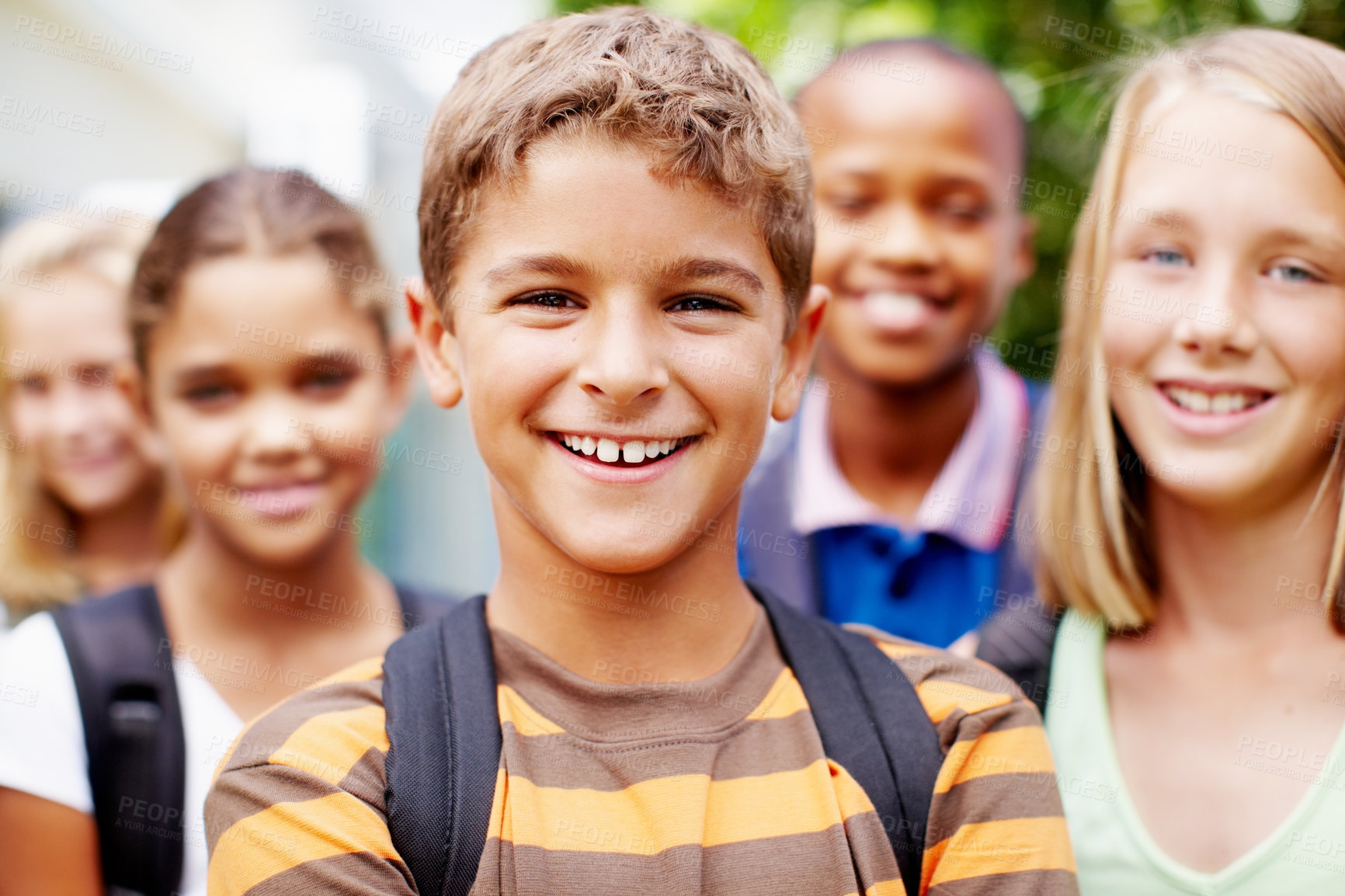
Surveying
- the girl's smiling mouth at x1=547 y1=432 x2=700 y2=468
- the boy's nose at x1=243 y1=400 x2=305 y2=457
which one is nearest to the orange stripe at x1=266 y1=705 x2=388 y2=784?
the girl's smiling mouth at x1=547 y1=432 x2=700 y2=468

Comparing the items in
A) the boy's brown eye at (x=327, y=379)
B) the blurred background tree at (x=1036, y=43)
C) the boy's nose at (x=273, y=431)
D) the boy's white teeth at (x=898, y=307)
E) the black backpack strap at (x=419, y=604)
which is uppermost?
the blurred background tree at (x=1036, y=43)

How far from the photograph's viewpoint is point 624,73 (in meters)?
1.70

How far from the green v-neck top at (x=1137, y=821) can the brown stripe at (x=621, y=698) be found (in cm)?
63

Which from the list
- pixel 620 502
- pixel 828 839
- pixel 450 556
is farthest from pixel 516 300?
pixel 450 556

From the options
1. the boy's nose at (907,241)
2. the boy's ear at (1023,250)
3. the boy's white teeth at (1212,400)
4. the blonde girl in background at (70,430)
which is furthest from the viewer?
the boy's ear at (1023,250)

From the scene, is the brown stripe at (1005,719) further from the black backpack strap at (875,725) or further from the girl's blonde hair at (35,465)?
the girl's blonde hair at (35,465)

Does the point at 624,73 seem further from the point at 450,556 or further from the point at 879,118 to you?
the point at 450,556

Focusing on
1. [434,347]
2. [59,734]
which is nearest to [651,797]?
[434,347]

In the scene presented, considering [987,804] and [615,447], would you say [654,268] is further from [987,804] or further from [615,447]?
[987,804]

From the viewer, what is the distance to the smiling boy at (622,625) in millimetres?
1509

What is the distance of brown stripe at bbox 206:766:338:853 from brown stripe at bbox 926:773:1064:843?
2.90 ft

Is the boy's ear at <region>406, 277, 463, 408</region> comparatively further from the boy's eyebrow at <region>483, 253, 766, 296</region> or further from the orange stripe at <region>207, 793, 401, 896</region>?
the orange stripe at <region>207, 793, 401, 896</region>

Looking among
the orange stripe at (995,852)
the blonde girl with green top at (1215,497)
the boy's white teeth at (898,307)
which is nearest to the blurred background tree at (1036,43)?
the boy's white teeth at (898,307)

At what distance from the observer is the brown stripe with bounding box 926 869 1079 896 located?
62.4 inches
